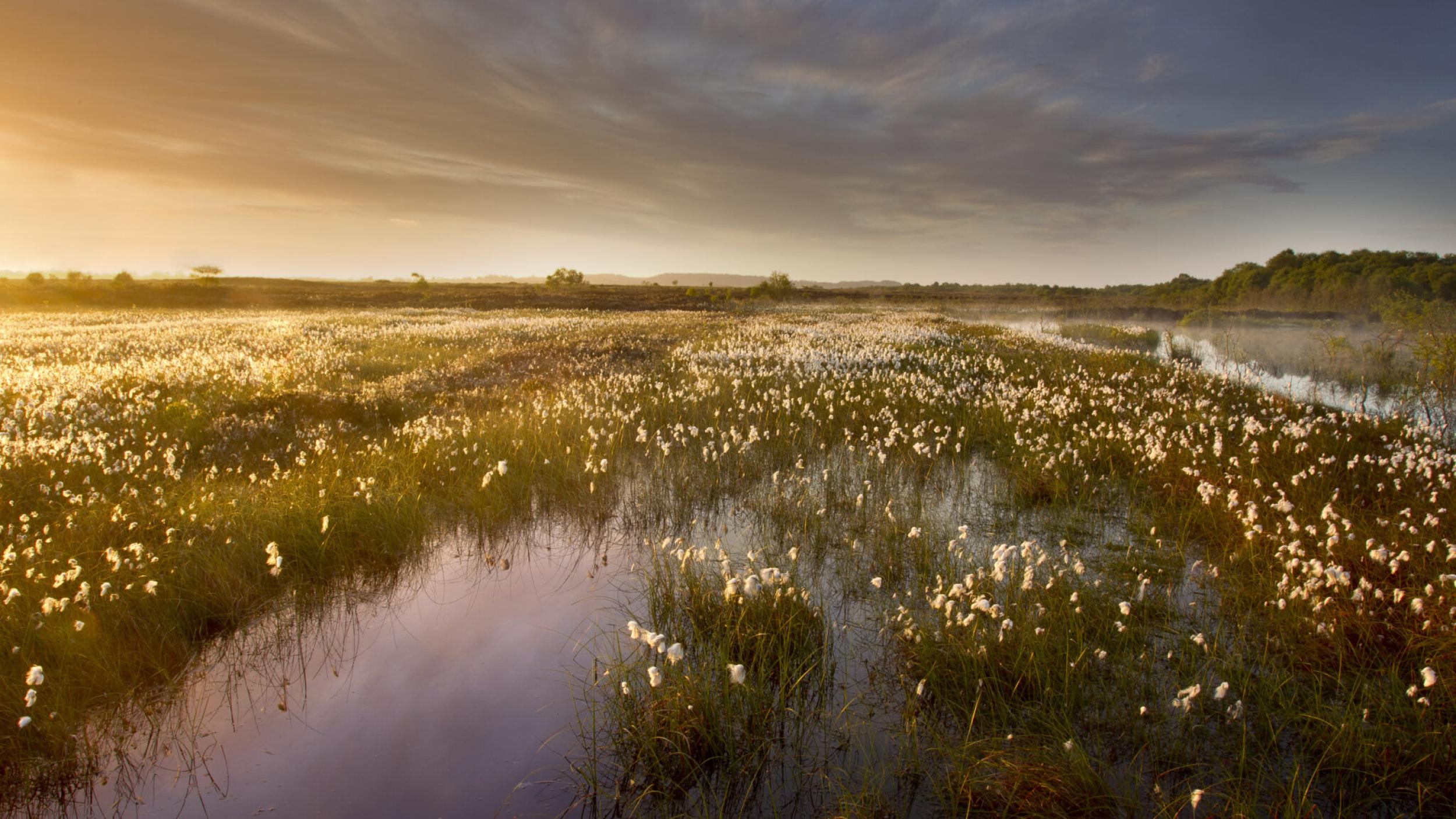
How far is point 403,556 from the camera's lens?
5.90m

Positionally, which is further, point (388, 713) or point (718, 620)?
point (718, 620)

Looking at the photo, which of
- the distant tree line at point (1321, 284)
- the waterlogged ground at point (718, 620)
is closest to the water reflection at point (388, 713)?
the waterlogged ground at point (718, 620)

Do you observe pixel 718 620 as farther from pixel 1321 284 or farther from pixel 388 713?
pixel 1321 284

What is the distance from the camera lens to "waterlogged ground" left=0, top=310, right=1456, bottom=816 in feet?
10.5

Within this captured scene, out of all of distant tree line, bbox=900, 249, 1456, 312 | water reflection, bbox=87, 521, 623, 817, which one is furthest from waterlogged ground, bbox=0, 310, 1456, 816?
distant tree line, bbox=900, 249, 1456, 312

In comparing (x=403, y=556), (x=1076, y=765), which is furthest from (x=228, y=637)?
(x=1076, y=765)

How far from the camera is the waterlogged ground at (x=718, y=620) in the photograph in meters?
3.21

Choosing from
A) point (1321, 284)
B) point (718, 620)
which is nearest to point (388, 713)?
point (718, 620)

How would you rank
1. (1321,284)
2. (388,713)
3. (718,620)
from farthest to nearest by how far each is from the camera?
(1321,284) < (718,620) < (388,713)

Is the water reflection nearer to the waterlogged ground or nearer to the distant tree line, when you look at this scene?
the waterlogged ground

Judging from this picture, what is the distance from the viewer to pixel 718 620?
4.44 meters

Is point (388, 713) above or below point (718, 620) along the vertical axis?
below

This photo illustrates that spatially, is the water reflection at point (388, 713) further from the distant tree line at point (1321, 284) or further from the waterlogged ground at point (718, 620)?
the distant tree line at point (1321, 284)

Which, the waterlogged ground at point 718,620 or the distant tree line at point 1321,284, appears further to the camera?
the distant tree line at point 1321,284
